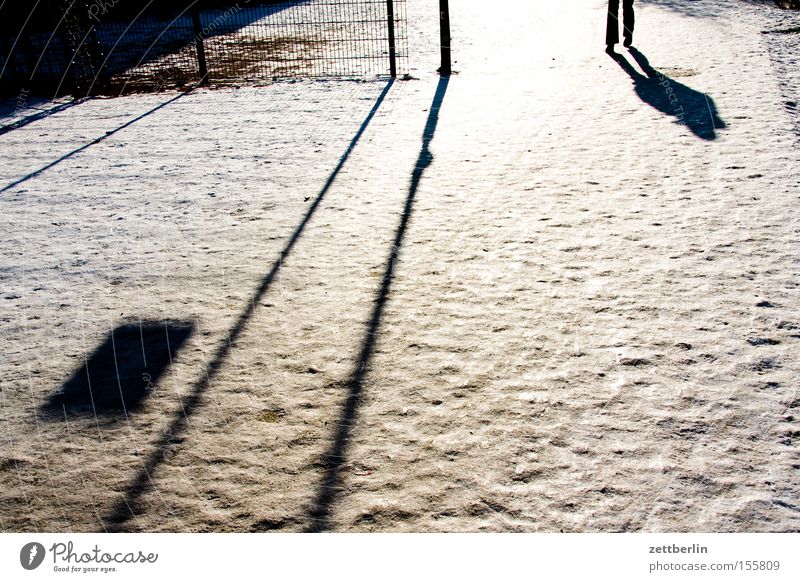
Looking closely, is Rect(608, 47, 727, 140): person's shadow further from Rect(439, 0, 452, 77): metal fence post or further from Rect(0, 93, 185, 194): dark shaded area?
Rect(0, 93, 185, 194): dark shaded area

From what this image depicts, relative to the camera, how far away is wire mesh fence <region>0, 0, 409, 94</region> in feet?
41.9

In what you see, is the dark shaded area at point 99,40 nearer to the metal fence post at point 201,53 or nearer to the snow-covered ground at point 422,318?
the metal fence post at point 201,53

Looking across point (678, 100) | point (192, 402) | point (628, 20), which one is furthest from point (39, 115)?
point (628, 20)

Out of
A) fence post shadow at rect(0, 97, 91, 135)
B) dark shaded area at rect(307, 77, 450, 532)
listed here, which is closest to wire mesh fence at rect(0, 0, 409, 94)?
fence post shadow at rect(0, 97, 91, 135)

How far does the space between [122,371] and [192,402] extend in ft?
2.08

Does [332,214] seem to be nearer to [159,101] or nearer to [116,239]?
[116,239]

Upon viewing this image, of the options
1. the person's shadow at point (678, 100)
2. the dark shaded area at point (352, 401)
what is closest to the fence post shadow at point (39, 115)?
the dark shaded area at point (352, 401)

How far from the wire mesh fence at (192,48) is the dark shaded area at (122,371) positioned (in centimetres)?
822

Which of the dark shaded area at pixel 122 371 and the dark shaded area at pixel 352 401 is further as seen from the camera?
the dark shaded area at pixel 122 371

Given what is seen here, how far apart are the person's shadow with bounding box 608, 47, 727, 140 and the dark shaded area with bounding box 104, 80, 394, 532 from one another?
4772mm

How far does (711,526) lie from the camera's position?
9.16 ft

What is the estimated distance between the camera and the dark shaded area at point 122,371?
3.83m

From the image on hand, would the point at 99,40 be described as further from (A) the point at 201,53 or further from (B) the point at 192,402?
(B) the point at 192,402
